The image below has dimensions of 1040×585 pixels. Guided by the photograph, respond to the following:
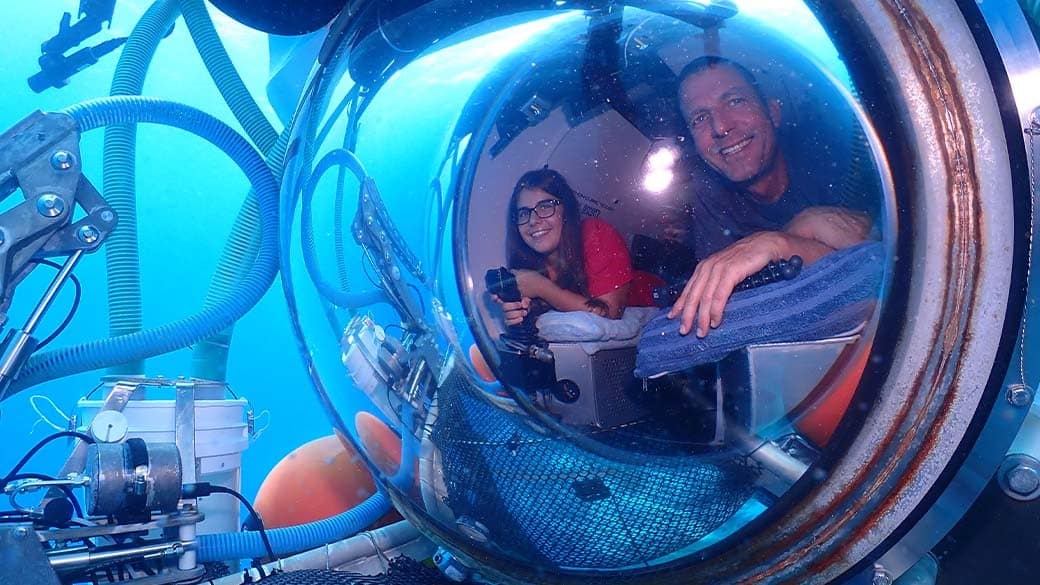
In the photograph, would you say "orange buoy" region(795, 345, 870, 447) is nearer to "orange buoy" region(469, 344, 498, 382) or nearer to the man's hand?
the man's hand

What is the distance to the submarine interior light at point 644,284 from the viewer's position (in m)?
0.76

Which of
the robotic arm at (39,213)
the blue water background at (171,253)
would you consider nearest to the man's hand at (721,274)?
the robotic arm at (39,213)

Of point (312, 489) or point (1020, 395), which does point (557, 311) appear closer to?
point (1020, 395)

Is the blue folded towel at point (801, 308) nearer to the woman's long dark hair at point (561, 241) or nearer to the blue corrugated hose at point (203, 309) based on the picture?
the woman's long dark hair at point (561, 241)

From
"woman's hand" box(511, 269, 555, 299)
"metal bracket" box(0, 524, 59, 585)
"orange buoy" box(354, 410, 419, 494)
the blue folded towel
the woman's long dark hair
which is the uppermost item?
the woman's long dark hair

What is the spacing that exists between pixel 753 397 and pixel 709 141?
0.45m

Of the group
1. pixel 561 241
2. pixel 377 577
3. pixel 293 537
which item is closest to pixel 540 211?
pixel 561 241

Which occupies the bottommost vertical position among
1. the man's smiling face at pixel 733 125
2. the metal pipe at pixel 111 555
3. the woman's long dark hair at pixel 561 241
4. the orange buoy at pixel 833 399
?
the metal pipe at pixel 111 555

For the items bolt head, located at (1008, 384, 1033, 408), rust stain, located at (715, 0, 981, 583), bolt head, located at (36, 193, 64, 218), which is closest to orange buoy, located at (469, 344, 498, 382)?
rust stain, located at (715, 0, 981, 583)

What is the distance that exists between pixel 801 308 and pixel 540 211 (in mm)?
530

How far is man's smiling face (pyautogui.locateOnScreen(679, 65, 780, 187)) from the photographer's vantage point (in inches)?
42.1

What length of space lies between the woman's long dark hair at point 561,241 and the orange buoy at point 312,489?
87 centimetres

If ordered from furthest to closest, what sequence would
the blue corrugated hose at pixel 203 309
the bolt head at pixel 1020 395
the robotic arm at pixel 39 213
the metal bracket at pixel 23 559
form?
the blue corrugated hose at pixel 203 309 < the robotic arm at pixel 39 213 < the metal bracket at pixel 23 559 < the bolt head at pixel 1020 395

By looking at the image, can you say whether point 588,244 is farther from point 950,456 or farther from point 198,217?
point 198,217
